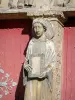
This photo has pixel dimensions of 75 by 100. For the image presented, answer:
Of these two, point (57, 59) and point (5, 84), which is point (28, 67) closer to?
point (57, 59)

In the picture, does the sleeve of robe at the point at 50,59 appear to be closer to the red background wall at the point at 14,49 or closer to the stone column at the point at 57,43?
the stone column at the point at 57,43

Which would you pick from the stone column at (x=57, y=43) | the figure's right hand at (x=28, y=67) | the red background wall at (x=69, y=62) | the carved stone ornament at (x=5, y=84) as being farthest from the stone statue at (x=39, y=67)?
the carved stone ornament at (x=5, y=84)

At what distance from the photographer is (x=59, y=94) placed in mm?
7039

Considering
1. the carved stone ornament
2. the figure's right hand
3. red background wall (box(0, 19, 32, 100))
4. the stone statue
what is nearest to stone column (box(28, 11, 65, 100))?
the stone statue

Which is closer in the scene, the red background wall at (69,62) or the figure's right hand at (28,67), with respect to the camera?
the figure's right hand at (28,67)

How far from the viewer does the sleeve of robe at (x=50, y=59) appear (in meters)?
6.74

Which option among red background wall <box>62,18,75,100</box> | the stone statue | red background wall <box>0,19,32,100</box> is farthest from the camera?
red background wall <box>0,19,32,100</box>

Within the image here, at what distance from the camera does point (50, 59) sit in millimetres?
6816

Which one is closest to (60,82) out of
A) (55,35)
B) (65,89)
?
(65,89)

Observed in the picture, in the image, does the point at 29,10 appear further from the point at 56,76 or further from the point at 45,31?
the point at 56,76

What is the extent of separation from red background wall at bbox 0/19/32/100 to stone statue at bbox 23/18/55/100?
A: 43 centimetres

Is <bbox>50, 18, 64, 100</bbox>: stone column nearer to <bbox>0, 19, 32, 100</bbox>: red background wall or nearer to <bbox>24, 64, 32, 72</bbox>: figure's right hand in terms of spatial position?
<bbox>24, 64, 32, 72</bbox>: figure's right hand

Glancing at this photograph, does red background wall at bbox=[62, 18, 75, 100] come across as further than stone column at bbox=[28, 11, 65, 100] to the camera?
Yes

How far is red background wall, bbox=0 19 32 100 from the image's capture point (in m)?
7.34
